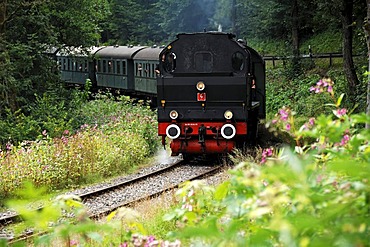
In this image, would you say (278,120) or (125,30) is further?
(125,30)

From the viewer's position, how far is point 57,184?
45.4 ft

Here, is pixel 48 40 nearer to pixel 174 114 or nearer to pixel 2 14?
pixel 2 14

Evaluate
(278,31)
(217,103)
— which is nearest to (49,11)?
(217,103)

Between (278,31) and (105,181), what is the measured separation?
2630cm

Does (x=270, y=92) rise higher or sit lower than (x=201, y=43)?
lower

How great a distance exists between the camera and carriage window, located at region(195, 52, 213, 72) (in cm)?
1555

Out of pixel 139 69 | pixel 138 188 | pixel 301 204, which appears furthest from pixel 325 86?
pixel 139 69

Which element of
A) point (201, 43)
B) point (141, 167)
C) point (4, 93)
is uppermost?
point (201, 43)

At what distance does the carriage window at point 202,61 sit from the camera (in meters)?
15.6

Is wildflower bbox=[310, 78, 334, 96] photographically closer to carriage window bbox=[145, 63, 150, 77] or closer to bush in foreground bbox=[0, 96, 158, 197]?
bush in foreground bbox=[0, 96, 158, 197]

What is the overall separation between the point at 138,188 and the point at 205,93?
3.13 m

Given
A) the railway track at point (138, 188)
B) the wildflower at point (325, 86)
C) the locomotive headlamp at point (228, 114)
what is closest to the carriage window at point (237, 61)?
the locomotive headlamp at point (228, 114)

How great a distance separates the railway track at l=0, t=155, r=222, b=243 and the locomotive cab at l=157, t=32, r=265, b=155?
0.58 meters

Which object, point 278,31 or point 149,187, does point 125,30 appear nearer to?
point 278,31
